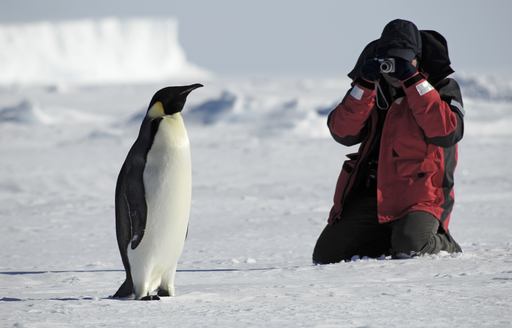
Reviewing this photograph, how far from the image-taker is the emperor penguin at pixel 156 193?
331 cm

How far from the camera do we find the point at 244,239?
567 centimetres

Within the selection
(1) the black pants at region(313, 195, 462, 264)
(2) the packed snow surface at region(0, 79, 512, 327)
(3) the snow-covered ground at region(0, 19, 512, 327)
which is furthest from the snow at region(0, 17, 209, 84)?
(1) the black pants at region(313, 195, 462, 264)

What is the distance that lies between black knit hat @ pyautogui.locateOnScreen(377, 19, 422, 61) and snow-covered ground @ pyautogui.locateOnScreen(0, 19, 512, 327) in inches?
32.5

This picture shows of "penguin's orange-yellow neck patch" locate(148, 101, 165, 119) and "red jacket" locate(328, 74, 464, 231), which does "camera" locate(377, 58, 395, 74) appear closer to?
"red jacket" locate(328, 74, 464, 231)

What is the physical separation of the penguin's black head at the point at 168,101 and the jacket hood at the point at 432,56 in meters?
0.95

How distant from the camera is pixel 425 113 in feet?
12.4

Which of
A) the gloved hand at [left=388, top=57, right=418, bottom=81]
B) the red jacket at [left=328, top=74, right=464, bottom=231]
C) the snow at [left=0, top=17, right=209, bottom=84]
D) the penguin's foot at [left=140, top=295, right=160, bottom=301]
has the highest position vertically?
the snow at [left=0, top=17, right=209, bottom=84]

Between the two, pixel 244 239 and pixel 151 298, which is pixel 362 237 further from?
pixel 244 239

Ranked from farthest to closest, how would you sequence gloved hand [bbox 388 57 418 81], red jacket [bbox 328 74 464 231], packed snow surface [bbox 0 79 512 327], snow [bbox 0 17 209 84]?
snow [bbox 0 17 209 84]
red jacket [bbox 328 74 464 231]
gloved hand [bbox 388 57 418 81]
packed snow surface [bbox 0 79 512 327]

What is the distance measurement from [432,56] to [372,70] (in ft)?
0.97

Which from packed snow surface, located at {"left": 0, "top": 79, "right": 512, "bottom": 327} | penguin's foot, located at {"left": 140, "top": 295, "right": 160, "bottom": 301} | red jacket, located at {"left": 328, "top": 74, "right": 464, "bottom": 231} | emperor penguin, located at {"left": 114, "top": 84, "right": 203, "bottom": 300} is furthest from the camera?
red jacket, located at {"left": 328, "top": 74, "right": 464, "bottom": 231}

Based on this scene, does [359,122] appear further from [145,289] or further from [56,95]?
[56,95]

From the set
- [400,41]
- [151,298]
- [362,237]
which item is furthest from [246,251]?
[151,298]

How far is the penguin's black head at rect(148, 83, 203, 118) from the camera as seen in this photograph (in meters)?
3.33
